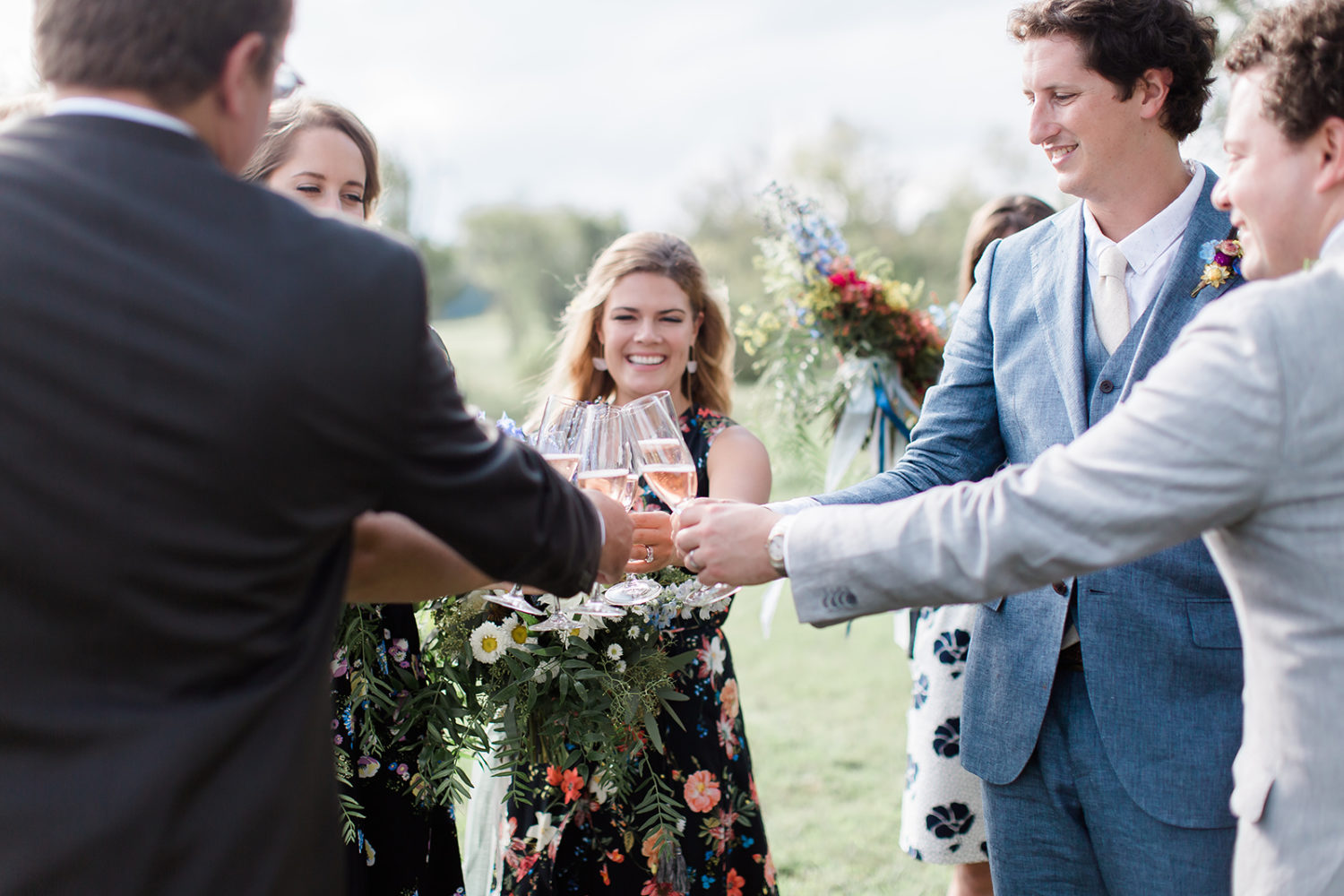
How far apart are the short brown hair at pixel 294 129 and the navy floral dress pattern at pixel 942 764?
2348 millimetres

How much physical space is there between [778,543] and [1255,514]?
83cm

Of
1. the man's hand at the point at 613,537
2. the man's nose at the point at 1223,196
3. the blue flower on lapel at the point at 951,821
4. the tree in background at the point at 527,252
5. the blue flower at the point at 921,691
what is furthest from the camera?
the tree in background at the point at 527,252

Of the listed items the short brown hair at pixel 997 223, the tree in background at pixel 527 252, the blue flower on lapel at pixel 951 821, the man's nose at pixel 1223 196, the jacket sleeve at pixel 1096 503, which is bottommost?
the blue flower on lapel at pixel 951 821

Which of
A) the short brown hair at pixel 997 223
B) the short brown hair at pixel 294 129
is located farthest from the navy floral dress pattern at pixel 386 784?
the short brown hair at pixel 997 223

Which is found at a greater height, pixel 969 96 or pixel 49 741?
pixel 969 96

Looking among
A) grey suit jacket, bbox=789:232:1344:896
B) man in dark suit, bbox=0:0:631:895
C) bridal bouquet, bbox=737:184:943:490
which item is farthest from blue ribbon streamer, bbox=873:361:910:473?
man in dark suit, bbox=0:0:631:895

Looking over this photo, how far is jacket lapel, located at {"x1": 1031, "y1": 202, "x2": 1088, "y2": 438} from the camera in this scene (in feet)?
7.65

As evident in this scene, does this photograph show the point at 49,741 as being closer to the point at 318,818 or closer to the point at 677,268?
the point at 318,818

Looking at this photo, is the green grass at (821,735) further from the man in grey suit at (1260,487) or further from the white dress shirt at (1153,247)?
the man in grey suit at (1260,487)

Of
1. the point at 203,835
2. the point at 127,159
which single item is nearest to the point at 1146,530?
the point at 203,835

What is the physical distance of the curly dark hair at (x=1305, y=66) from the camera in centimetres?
158

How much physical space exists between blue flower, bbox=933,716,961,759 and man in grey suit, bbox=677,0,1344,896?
1.96 metres

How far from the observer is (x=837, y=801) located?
18.1 feet

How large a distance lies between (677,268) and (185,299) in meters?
2.64
